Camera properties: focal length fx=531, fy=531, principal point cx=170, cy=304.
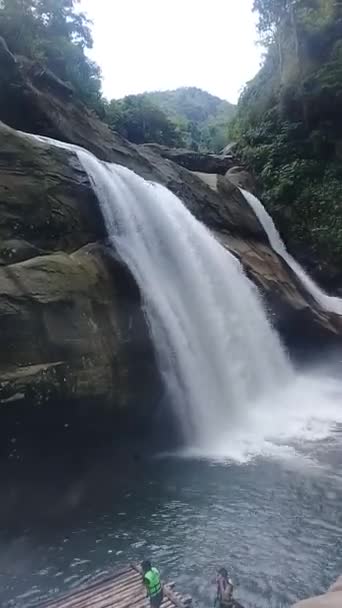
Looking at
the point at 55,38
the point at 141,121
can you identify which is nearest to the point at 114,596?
the point at 55,38

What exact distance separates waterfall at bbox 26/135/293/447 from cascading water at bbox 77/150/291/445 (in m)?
0.03

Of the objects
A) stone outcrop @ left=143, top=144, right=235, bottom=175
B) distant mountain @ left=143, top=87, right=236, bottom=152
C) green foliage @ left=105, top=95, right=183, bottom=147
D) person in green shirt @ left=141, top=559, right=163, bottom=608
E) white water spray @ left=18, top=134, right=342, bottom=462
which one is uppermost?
distant mountain @ left=143, top=87, right=236, bottom=152

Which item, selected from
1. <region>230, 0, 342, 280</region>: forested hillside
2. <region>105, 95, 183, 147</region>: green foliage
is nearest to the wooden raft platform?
<region>230, 0, 342, 280</region>: forested hillside

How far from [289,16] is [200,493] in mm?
24878

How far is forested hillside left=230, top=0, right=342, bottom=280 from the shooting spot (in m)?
23.3

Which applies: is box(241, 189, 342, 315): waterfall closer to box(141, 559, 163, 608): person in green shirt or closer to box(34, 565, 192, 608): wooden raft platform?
box(34, 565, 192, 608): wooden raft platform

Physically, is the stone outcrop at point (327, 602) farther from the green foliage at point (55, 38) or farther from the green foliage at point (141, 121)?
the green foliage at point (141, 121)

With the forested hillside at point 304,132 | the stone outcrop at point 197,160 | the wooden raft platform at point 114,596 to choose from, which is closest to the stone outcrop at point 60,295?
the wooden raft platform at point 114,596

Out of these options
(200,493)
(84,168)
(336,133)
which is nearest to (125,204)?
(84,168)

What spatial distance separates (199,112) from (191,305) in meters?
89.8

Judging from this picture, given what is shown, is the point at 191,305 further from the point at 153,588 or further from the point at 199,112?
the point at 199,112

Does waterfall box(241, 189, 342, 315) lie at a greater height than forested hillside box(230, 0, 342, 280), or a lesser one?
lesser

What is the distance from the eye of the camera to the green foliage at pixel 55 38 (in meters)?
23.0

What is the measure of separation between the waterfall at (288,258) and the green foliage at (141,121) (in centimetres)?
1162
